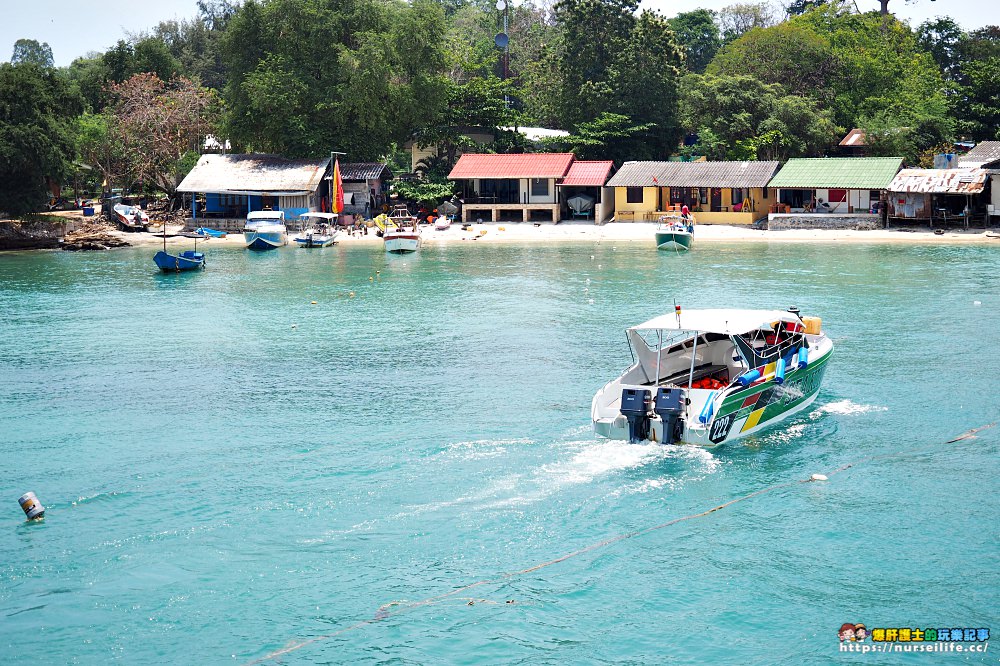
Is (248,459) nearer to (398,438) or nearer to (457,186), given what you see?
(398,438)

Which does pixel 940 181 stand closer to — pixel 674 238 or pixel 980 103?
pixel 980 103

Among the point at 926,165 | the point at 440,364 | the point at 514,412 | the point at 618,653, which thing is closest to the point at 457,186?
the point at 926,165

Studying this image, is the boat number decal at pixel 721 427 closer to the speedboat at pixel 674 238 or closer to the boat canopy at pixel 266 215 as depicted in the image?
the speedboat at pixel 674 238

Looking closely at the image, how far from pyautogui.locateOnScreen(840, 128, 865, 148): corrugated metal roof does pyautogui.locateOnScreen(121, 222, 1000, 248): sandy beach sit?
10.5 m

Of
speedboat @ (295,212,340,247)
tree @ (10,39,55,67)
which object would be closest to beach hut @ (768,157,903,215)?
speedboat @ (295,212,340,247)

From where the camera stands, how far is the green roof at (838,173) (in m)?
58.5

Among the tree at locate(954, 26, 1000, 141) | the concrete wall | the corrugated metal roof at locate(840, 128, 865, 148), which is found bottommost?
the concrete wall

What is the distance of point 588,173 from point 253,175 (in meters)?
22.1

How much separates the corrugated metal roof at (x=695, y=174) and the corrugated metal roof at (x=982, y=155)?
10.8m

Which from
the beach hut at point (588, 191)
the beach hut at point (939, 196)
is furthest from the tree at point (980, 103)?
the beach hut at point (588, 191)

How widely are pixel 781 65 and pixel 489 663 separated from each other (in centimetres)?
6790

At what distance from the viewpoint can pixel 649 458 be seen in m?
19.2

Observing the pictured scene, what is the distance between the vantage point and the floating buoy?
17172mm

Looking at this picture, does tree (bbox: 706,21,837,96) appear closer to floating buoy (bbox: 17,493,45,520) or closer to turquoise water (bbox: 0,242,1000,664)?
turquoise water (bbox: 0,242,1000,664)
